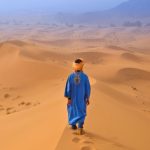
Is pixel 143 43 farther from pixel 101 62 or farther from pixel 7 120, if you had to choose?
pixel 7 120

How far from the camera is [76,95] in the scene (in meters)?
6.05

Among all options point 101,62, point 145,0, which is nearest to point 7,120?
point 101,62

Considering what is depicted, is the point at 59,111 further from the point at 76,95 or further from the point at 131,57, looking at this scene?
the point at 131,57

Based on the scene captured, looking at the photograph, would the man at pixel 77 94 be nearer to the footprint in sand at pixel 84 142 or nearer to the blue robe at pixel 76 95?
the blue robe at pixel 76 95

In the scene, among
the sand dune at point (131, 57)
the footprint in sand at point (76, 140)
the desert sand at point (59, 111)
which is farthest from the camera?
the sand dune at point (131, 57)

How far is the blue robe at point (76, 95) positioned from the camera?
6012 millimetres

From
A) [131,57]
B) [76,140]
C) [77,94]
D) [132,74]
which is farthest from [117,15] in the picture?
[76,140]

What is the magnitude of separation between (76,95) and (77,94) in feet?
0.07

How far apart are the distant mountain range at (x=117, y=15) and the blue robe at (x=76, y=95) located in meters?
70.2

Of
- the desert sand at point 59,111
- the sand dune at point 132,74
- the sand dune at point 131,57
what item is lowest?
the sand dune at point 131,57

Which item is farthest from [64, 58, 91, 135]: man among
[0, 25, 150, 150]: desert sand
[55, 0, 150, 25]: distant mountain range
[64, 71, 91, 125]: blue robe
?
[55, 0, 150, 25]: distant mountain range

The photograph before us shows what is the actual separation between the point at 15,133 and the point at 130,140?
6.82ft

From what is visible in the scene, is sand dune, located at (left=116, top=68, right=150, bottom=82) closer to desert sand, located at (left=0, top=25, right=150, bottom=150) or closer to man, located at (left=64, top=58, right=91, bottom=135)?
desert sand, located at (left=0, top=25, right=150, bottom=150)

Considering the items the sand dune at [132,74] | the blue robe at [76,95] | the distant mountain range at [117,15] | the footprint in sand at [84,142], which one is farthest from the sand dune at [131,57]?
the distant mountain range at [117,15]
